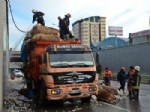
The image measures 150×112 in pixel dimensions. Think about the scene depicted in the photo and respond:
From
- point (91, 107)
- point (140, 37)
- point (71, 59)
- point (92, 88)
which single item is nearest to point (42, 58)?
point (71, 59)

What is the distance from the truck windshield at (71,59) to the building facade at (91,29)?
78.5 meters

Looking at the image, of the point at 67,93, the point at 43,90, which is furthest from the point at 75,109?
the point at 43,90

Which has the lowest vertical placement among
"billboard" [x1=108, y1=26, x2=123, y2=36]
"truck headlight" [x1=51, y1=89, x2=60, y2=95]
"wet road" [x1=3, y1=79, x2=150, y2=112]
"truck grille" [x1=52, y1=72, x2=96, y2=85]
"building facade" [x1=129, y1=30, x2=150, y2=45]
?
"wet road" [x1=3, y1=79, x2=150, y2=112]

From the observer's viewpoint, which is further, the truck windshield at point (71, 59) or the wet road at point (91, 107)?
the truck windshield at point (71, 59)

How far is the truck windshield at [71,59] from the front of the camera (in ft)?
47.2

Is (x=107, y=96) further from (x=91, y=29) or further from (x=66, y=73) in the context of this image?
(x=91, y=29)

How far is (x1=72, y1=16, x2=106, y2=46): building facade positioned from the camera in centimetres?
9694

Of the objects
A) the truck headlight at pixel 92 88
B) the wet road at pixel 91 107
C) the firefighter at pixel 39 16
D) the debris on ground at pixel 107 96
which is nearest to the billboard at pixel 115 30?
the firefighter at pixel 39 16

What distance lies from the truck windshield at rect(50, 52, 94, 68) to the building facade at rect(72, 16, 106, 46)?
7855 cm

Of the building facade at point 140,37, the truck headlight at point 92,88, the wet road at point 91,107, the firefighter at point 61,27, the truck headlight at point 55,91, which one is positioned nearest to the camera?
the wet road at point 91,107

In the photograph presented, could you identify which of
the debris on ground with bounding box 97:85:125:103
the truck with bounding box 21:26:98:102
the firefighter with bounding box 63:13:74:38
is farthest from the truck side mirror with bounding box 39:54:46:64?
the firefighter with bounding box 63:13:74:38

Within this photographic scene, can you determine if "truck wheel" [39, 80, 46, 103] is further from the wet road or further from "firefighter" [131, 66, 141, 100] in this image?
"firefighter" [131, 66, 141, 100]

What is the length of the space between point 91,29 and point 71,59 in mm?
89784

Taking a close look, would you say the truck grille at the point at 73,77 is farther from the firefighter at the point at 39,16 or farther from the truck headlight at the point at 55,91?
the firefighter at the point at 39,16
